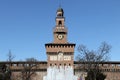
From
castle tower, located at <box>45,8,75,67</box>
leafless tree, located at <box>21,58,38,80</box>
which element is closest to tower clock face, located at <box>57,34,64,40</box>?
castle tower, located at <box>45,8,75,67</box>

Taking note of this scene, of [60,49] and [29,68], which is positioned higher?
[60,49]

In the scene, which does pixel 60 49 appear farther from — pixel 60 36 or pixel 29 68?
pixel 29 68

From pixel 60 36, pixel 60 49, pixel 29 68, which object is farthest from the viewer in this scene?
pixel 29 68

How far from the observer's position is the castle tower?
71812mm

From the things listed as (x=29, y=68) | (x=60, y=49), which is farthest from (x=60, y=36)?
(x=29, y=68)

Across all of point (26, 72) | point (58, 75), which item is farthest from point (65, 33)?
point (58, 75)

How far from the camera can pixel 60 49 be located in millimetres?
72125

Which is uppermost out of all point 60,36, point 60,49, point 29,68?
point 60,36

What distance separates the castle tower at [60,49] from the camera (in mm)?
71812

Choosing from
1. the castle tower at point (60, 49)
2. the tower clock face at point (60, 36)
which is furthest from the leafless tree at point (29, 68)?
the tower clock face at point (60, 36)

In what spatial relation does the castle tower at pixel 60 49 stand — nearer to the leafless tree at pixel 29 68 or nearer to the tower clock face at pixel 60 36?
the tower clock face at pixel 60 36

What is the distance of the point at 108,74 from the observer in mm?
80875

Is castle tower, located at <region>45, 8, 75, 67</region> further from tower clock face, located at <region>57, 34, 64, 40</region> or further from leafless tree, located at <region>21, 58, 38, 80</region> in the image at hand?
leafless tree, located at <region>21, 58, 38, 80</region>

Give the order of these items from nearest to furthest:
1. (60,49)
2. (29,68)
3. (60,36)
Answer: (60,49)
(60,36)
(29,68)
